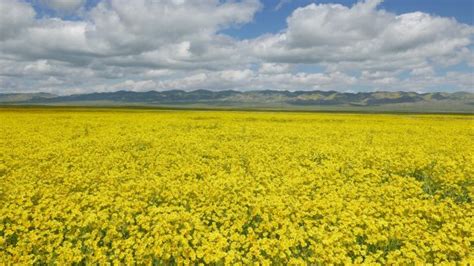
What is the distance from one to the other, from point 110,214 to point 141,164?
679 cm

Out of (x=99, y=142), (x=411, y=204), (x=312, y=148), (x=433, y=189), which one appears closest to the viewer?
(x=411, y=204)

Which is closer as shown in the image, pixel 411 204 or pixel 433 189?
pixel 411 204

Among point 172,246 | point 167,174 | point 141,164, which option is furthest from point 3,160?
point 172,246

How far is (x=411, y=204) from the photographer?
1011cm

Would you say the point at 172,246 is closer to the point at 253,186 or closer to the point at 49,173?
the point at 253,186

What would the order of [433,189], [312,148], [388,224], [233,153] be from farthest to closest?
1. [312,148]
2. [233,153]
3. [433,189]
4. [388,224]

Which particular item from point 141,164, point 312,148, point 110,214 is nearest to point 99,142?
point 141,164

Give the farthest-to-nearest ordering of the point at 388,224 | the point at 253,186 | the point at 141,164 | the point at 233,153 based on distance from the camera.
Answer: the point at 233,153 → the point at 141,164 → the point at 253,186 → the point at 388,224

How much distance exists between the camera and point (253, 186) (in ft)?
39.4

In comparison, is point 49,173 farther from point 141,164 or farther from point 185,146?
point 185,146

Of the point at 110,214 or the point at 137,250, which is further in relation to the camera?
the point at 110,214

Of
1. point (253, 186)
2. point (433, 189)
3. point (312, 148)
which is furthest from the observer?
point (312, 148)

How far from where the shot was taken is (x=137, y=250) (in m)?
7.07

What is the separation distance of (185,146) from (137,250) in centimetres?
1469
